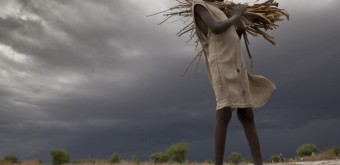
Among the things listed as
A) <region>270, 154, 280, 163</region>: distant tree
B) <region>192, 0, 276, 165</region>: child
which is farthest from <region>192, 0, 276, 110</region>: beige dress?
<region>270, 154, 280, 163</region>: distant tree

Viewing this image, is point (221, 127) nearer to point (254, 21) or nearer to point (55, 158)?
point (254, 21)

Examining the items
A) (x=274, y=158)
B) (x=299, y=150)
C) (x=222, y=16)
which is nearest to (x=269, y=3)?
(x=222, y=16)

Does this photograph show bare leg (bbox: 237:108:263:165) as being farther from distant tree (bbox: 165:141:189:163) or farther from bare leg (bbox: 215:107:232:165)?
distant tree (bbox: 165:141:189:163)

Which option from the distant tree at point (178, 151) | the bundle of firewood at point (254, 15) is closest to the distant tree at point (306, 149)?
the distant tree at point (178, 151)

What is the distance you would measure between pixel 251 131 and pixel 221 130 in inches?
15.5

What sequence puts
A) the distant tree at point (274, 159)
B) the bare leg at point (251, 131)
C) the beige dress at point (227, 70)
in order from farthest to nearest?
the distant tree at point (274, 159) → the bare leg at point (251, 131) → the beige dress at point (227, 70)

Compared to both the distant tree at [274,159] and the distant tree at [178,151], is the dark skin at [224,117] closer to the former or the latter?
the distant tree at [274,159]

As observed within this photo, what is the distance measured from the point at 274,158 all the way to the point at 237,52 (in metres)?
7.04

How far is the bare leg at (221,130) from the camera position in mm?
4629

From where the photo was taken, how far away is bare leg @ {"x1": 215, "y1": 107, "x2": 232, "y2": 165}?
4.63 m

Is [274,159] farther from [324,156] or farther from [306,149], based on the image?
[306,149]

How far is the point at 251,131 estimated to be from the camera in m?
4.85

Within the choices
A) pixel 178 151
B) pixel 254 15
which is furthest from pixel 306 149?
pixel 254 15

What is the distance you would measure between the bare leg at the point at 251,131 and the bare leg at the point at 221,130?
0.25 m
